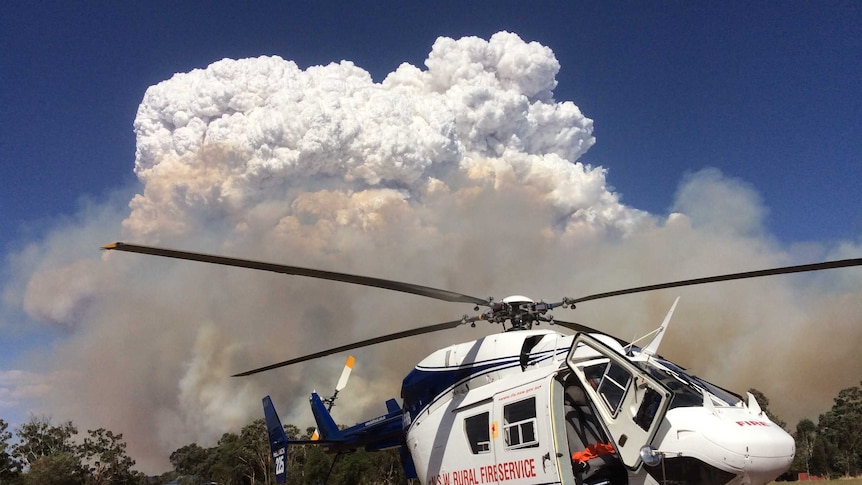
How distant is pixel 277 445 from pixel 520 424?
457 inches

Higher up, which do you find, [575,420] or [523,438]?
[575,420]

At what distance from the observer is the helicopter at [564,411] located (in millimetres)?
7551

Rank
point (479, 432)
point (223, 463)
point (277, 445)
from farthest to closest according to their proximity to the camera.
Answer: point (223, 463), point (277, 445), point (479, 432)

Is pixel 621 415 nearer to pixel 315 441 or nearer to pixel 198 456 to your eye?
pixel 315 441

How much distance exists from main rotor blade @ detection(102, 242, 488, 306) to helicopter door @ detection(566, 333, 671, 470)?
103 inches

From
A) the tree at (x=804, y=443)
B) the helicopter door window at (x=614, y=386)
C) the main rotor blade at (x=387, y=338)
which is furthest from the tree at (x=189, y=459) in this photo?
the helicopter door window at (x=614, y=386)

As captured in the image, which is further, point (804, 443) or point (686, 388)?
point (804, 443)

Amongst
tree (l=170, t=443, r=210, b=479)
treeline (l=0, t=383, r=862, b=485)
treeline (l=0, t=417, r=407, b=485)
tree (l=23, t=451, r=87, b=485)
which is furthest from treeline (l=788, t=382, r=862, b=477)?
tree (l=170, t=443, r=210, b=479)

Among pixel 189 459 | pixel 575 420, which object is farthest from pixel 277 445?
pixel 189 459

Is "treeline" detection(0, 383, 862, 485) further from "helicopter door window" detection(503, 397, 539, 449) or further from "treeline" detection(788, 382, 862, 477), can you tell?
"helicopter door window" detection(503, 397, 539, 449)

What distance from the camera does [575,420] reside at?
29.8 ft

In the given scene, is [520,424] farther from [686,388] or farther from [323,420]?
[323,420]

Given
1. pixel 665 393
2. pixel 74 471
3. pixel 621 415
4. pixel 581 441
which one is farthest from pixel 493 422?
pixel 74 471

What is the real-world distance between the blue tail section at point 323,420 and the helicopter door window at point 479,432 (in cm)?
808
